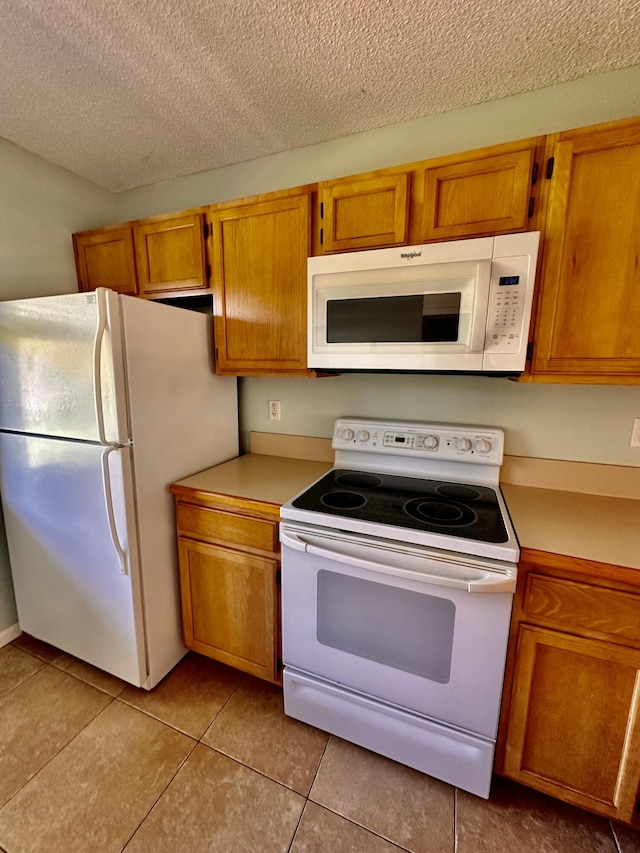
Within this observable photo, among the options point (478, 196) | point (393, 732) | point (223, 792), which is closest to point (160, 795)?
point (223, 792)

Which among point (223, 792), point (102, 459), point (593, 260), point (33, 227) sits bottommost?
point (223, 792)

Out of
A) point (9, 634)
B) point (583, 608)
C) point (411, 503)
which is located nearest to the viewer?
point (583, 608)

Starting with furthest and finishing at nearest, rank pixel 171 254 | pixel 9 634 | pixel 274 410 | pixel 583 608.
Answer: pixel 274 410
pixel 9 634
pixel 171 254
pixel 583 608

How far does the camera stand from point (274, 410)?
2035 mm

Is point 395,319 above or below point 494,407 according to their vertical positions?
above

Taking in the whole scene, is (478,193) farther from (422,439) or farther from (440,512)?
(440,512)

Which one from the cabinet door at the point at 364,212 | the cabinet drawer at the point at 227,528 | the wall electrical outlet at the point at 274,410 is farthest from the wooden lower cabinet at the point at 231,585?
the cabinet door at the point at 364,212

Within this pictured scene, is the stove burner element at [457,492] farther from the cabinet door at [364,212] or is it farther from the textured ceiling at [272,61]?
the textured ceiling at [272,61]

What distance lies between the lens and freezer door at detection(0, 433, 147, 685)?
1440mm

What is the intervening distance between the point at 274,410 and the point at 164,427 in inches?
25.6

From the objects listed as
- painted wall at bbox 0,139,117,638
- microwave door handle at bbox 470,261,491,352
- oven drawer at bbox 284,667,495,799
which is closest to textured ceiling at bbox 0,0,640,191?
painted wall at bbox 0,139,117,638

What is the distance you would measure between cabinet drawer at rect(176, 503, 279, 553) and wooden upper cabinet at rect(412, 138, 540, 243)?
125cm

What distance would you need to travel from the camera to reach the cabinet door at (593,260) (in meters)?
1.10

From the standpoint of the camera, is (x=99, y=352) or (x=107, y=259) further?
(x=107, y=259)
